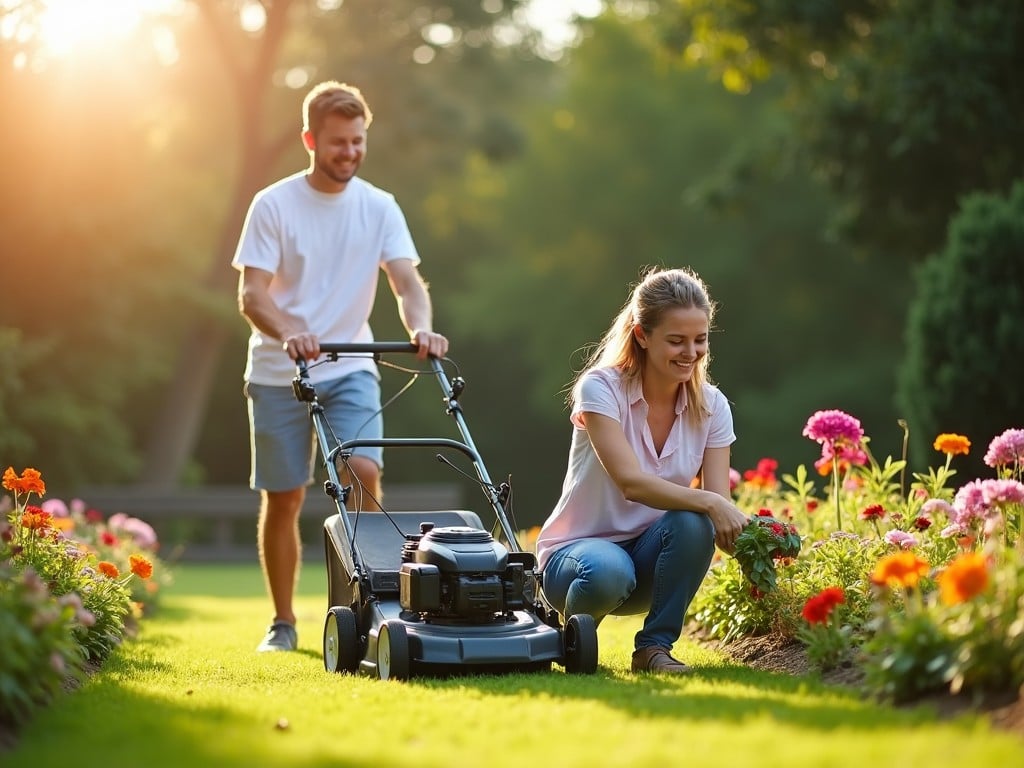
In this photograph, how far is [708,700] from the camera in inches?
156

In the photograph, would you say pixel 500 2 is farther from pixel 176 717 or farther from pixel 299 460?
pixel 176 717

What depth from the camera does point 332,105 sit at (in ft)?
18.9

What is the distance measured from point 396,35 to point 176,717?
18.4 m

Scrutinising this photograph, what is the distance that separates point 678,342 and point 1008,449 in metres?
1.25

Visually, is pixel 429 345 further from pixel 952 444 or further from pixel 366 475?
pixel 952 444

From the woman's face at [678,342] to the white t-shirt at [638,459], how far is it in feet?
0.56

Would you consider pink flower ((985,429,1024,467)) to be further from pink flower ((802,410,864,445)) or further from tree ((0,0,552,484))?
tree ((0,0,552,484))

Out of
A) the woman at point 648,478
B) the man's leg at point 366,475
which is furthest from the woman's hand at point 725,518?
the man's leg at point 366,475

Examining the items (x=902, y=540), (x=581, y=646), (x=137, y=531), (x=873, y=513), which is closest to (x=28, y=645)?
(x=581, y=646)

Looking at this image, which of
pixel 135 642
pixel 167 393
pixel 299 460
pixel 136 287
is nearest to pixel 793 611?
pixel 299 460

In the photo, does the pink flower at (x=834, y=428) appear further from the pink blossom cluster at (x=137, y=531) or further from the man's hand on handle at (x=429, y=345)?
the pink blossom cluster at (x=137, y=531)

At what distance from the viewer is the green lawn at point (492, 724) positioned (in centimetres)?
321

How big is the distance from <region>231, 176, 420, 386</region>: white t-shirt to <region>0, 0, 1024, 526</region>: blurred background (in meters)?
2.72

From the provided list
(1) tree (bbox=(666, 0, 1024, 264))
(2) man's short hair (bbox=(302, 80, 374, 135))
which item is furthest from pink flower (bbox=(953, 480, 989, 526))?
(1) tree (bbox=(666, 0, 1024, 264))
